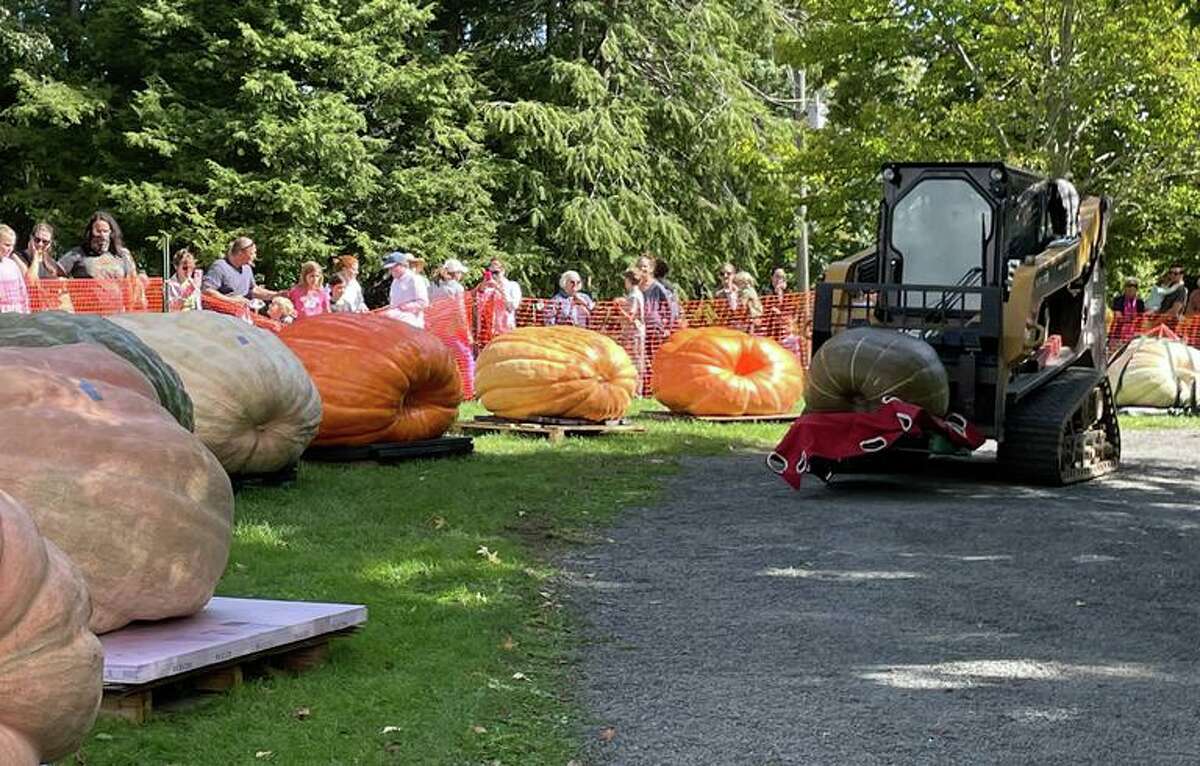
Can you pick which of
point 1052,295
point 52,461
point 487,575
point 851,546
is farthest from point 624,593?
point 1052,295

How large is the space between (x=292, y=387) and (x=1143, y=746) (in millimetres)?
6339

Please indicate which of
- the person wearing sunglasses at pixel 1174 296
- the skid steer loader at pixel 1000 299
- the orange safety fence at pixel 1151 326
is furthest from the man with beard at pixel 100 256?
the person wearing sunglasses at pixel 1174 296

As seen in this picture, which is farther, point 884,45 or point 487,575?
point 884,45

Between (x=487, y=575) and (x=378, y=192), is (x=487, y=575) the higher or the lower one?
the lower one

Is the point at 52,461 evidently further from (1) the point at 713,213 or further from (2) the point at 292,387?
(1) the point at 713,213

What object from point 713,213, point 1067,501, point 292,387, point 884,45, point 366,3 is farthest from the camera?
point 713,213

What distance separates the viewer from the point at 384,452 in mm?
11961

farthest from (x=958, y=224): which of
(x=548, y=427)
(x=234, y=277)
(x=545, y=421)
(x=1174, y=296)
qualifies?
(x=1174, y=296)

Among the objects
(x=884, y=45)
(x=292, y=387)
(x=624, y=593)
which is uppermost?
(x=884, y=45)

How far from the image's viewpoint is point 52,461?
535 centimetres

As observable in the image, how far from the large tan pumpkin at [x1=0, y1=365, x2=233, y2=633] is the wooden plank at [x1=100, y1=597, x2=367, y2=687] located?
10 centimetres

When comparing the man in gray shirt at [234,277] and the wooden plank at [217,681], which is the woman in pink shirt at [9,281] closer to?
the man in gray shirt at [234,277]

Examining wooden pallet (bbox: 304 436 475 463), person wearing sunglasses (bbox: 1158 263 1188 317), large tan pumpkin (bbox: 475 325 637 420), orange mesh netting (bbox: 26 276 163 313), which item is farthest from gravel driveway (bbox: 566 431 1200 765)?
person wearing sunglasses (bbox: 1158 263 1188 317)

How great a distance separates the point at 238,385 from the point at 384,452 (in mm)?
2352
